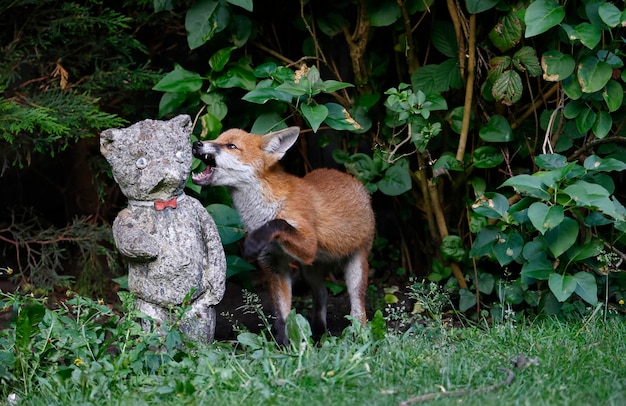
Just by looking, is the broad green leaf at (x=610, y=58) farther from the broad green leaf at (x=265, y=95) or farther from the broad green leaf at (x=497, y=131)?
the broad green leaf at (x=265, y=95)

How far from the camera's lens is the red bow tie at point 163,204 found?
189 inches

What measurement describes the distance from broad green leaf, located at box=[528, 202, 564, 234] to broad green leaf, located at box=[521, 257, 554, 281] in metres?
0.45

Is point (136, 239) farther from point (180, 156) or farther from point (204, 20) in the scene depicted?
point (204, 20)

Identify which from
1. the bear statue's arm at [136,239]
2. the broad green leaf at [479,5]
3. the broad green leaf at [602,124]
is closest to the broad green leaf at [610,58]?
the broad green leaf at [602,124]

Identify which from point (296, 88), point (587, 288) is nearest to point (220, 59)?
point (296, 88)

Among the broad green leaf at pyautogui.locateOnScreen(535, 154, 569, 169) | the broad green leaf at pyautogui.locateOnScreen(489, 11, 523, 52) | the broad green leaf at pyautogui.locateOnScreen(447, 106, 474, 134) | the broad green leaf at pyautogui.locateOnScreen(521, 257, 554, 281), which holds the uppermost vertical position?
the broad green leaf at pyautogui.locateOnScreen(489, 11, 523, 52)

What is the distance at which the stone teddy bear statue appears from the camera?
4750 millimetres

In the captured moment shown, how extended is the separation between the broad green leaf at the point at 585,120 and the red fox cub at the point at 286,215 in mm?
1543

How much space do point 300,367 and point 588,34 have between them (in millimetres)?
2861

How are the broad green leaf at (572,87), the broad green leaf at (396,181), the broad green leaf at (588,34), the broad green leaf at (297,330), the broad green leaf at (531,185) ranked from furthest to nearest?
the broad green leaf at (396,181)
the broad green leaf at (572,87)
the broad green leaf at (588,34)
the broad green leaf at (531,185)
the broad green leaf at (297,330)

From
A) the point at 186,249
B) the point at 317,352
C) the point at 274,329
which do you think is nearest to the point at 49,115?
the point at 186,249

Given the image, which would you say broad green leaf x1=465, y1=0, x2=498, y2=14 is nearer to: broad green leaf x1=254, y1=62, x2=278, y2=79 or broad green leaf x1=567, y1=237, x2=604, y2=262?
broad green leaf x1=254, y1=62, x2=278, y2=79

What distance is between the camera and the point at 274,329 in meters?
5.97

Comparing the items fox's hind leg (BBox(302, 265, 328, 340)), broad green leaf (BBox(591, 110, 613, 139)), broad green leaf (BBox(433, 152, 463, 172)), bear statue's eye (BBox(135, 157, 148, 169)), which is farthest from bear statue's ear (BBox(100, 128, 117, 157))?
broad green leaf (BBox(591, 110, 613, 139))
